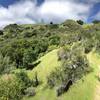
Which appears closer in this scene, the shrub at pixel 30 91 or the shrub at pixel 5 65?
the shrub at pixel 30 91

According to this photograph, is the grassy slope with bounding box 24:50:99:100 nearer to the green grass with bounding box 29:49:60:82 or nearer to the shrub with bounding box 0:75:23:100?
the green grass with bounding box 29:49:60:82

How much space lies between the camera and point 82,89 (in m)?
67.8

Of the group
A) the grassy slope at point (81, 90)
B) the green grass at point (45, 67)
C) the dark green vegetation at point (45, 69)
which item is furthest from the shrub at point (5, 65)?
the grassy slope at point (81, 90)

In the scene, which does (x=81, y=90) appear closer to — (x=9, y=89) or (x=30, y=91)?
(x=30, y=91)

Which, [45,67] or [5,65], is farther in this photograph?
[5,65]

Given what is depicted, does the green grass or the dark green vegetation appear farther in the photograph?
the green grass

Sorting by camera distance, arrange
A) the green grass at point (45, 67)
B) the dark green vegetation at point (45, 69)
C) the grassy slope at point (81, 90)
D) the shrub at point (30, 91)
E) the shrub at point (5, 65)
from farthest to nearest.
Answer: the shrub at point (5, 65)
the green grass at point (45, 67)
the shrub at point (30, 91)
the dark green vegetation at point (45, 69)
the grassy slope at point (81, 90)

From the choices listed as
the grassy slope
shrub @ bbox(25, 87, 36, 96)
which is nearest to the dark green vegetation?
shrub @ bbox(25, 87, 36, 96)

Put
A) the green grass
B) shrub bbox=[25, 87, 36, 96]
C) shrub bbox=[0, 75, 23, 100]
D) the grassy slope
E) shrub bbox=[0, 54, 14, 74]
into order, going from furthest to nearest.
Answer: shrub bbox=[0, 54, 14, 74], the green grass, shrub bbox=[25, 87, 36, 96], shrub bbox=[0, 75, 23, 100], the grassy slope

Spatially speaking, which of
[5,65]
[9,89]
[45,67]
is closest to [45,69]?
[45,67]

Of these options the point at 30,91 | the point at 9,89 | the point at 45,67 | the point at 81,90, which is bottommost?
the point at 30,91

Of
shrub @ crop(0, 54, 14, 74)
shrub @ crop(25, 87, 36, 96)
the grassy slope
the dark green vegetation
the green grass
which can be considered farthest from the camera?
shrub @ crop(0, 54, 14, 74)

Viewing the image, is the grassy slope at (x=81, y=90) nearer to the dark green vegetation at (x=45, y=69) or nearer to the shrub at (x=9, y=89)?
the dark green vegetation at (x=45, y=69)

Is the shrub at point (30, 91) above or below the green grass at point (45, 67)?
below
